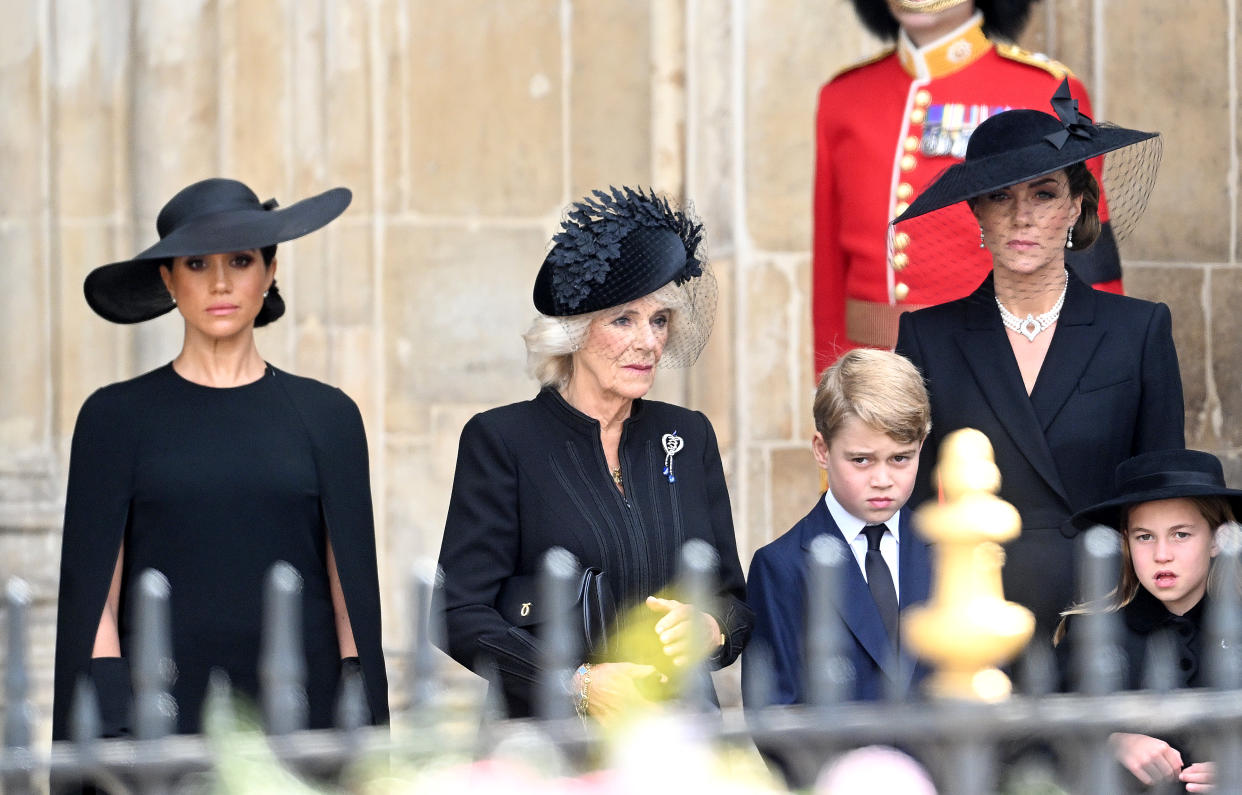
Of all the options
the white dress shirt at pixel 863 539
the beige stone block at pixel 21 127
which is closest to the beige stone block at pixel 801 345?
the white dress shirt at pixel 863 539

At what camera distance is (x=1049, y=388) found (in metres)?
3.45

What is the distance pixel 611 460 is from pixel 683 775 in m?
1.76

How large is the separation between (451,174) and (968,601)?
3.71m

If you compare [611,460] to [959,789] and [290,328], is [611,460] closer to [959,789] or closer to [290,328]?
[959,789]

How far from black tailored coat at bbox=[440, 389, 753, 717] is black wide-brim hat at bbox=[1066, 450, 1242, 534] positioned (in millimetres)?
656

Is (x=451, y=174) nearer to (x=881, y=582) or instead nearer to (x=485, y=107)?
(x=485, y=107)

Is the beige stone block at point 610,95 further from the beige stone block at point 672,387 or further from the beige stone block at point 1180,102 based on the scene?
the beige stone block at point 1180,102

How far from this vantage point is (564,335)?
3.38m

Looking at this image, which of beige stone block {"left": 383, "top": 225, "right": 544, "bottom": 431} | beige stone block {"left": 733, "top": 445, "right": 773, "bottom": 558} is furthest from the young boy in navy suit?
beige stone block {"left": 383, "top": 225, "right": 544, "bottom": 431}

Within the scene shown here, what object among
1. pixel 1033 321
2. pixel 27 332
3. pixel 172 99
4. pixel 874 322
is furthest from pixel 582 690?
pixel 172 99

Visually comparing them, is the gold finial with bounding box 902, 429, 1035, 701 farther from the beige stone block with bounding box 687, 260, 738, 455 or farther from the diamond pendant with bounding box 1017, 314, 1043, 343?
the beige stone block with bounding box 687, 260, 738, 455

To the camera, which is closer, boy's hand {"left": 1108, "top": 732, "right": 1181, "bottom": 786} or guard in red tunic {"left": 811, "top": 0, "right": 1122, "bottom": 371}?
boy's hand {"left": 1108, "top": 732, "right": 1181, "bottom": 786}

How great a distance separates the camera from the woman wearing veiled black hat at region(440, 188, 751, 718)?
10.5 ft

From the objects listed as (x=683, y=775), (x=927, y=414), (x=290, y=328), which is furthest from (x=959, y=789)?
(x=290, y=328)
